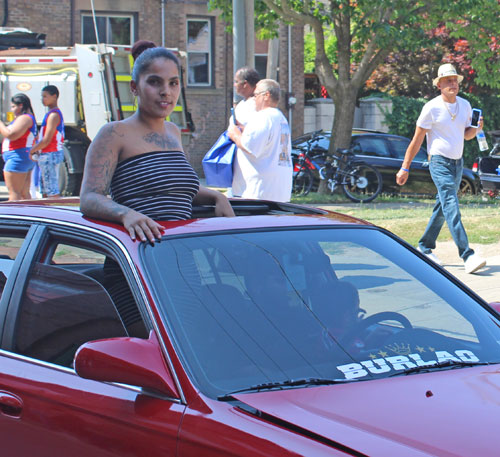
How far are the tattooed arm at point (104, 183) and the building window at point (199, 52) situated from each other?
2401 cm

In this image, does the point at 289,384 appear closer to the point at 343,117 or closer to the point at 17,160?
the point at 17,160

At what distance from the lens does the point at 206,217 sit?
12.5 ft

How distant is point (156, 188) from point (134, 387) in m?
1.22

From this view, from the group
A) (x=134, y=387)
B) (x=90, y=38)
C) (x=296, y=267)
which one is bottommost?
(x=134, y=387)

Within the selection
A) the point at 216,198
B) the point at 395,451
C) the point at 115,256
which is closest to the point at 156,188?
the point at 216,198

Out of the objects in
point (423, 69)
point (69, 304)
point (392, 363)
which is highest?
point (423, 69)

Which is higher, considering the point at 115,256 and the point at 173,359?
the point at 115,256

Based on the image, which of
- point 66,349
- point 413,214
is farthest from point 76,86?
point 66,349

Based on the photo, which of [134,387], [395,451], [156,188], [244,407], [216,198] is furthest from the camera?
[216,198]

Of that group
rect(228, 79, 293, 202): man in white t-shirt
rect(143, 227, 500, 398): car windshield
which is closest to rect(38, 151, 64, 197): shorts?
rect(228, 79, 293, 202): man in white t-shirt

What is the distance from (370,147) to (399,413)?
57.9 feet

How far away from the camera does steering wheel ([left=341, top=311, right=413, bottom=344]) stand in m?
3.18

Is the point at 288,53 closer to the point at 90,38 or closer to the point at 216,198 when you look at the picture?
the point at 90,38

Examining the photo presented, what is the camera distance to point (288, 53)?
28.2 m
